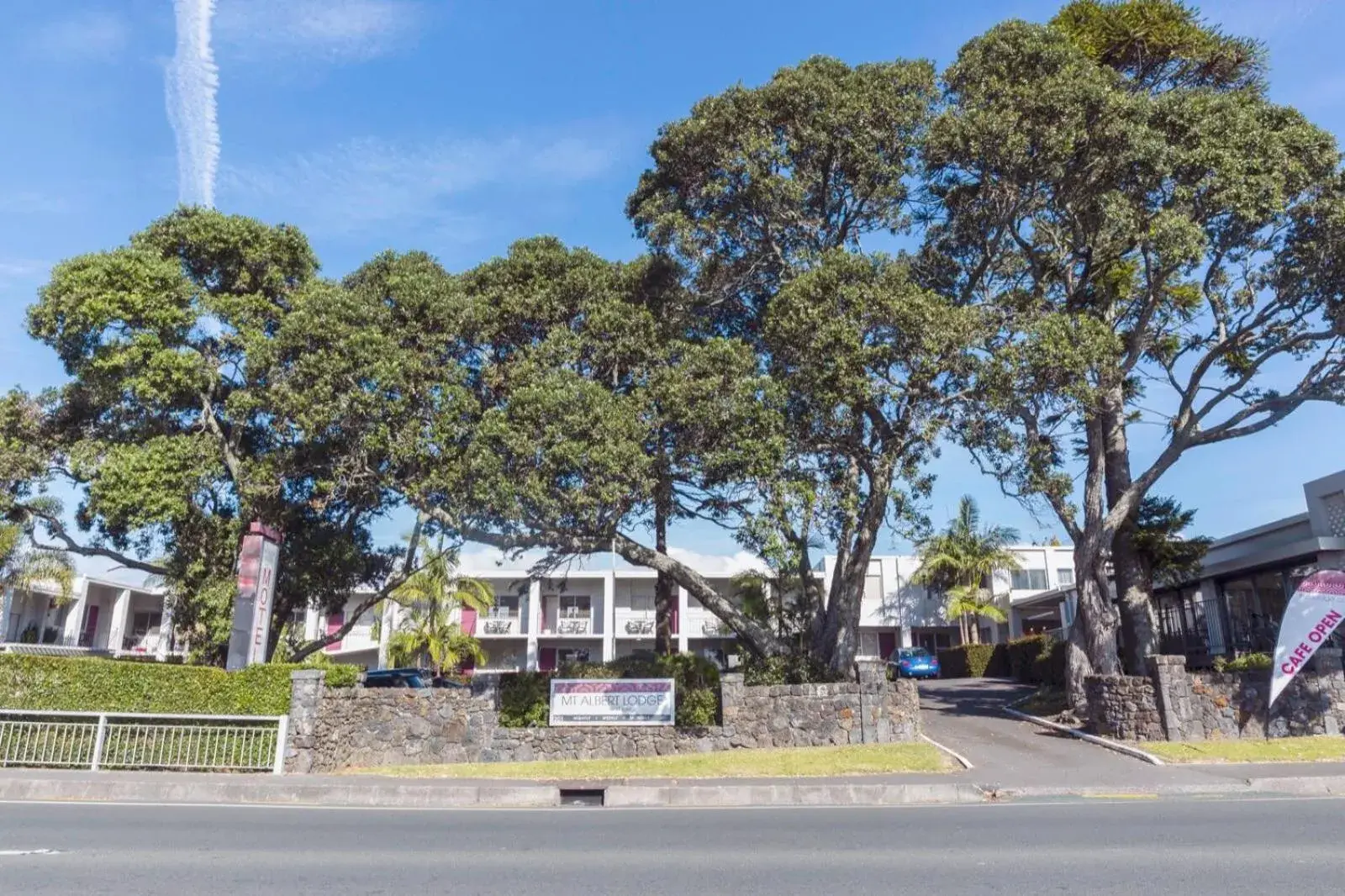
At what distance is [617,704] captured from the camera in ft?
56.3

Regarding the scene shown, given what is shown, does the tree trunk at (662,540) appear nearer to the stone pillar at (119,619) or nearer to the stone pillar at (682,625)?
the stone pillar at (682,625)

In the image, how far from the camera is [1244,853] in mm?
7477

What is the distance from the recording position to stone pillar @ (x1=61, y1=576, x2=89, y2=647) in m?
41.2

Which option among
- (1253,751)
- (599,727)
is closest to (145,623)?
(599,727)

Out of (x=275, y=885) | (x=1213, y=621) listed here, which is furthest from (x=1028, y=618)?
(x=275, y=885)

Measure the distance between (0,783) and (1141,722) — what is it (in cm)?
1840

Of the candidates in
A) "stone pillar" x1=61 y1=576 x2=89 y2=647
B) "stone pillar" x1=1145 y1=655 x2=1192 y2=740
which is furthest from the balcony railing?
"stone pillar" x1=1145 y1=655 x2=1192 y2=740

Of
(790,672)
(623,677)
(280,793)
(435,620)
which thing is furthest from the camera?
(435,620)

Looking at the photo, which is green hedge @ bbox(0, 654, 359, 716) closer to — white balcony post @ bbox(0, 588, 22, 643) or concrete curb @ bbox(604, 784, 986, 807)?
concrete curb @ bbox(604, 784, 986, 807)

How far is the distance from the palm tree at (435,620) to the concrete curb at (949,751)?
24310 mm

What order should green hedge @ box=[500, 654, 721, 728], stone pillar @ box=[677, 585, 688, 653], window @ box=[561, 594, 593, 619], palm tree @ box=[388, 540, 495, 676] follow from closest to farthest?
1. green hedge @ box=[500, 654, 721, 728]
2. palm tree @ box=[388, 540, 495, 676]
3. stone pillar @ box=[677, 585, 688, 653]
4. window @ box=[561, 594, 593, 619]

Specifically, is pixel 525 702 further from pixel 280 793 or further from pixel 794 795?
pixel 794 795

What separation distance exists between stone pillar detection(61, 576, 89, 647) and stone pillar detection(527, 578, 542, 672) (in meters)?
19.9

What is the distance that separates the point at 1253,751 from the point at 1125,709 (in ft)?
6.88
